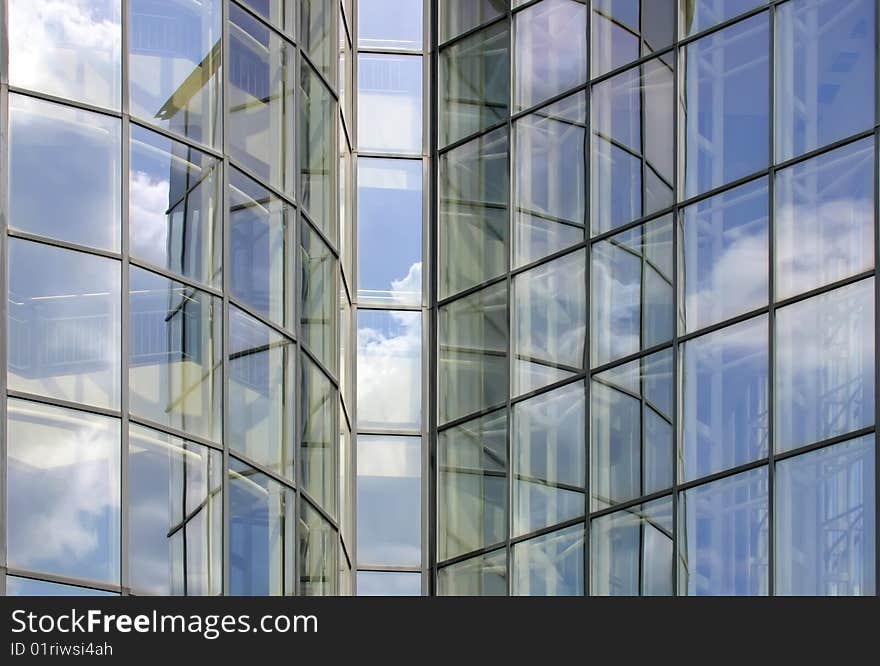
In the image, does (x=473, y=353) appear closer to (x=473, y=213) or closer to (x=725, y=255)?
(x=473, y=213)

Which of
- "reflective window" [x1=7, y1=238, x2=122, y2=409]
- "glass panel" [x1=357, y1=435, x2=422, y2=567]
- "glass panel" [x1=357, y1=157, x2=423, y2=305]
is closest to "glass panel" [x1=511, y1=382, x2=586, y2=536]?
"glass panel" [x1=357, y1=435, x2=422, y2=567]

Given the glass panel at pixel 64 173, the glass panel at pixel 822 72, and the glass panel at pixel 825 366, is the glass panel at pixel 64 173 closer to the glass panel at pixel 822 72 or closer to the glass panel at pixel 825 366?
the glass panel at pixel 825 366

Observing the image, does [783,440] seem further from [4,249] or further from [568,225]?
[4,249]

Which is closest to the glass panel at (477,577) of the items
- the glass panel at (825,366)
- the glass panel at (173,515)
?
the glass panel at (825,366)

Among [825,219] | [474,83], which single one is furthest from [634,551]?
[474,83]

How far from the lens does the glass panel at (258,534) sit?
2386 cm

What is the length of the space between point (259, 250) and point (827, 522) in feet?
28.1

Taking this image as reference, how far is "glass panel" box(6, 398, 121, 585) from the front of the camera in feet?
69.1

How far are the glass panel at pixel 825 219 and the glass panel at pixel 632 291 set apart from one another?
229 cm

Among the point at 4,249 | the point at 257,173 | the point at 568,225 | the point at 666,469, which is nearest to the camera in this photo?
the point at 4,249

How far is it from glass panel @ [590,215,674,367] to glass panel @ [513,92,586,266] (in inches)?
34.6

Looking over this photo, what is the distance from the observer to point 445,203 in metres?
33.4

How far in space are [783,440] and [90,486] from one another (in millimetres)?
10223
